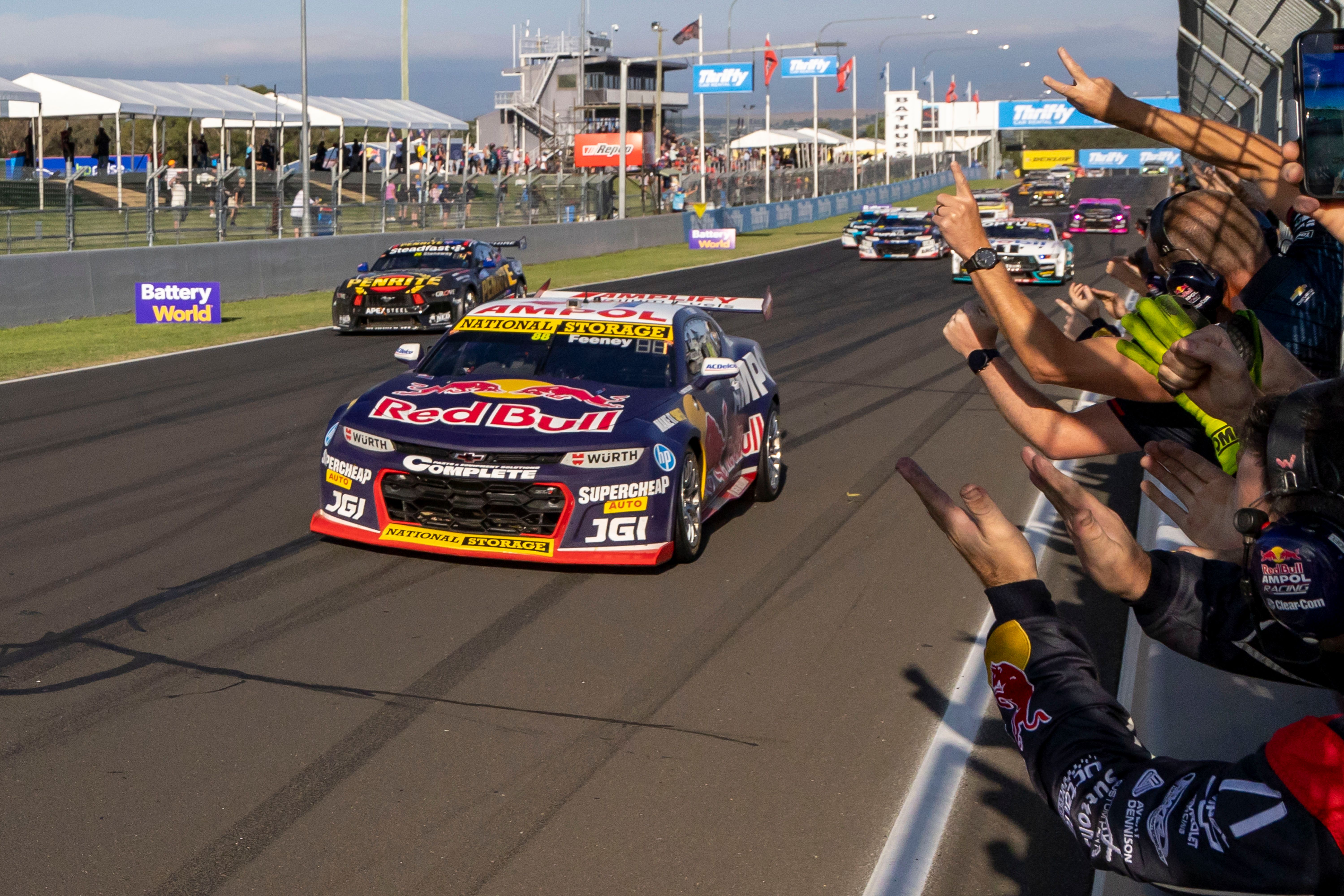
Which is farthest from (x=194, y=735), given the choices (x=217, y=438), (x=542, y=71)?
(x=542, y=71)

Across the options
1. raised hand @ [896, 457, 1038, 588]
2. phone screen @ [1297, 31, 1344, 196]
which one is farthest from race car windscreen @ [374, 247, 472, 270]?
raised hand @ [896, 457, 1038, 588]

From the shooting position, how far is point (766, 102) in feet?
204

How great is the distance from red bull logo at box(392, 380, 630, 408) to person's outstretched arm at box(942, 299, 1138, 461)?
3.82 metres

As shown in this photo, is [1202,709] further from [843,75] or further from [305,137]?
[843,75]

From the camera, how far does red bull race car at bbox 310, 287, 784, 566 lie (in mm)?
7117

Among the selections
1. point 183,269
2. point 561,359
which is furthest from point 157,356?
point 561,359

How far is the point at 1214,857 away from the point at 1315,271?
8.62ft

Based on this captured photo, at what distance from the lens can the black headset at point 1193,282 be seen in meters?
3.89

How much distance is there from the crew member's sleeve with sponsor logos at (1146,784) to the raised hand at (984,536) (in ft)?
0.10

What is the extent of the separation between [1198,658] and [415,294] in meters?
17.8

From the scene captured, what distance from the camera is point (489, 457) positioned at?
23.5ft

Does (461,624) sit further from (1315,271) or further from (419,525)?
(1315,271)

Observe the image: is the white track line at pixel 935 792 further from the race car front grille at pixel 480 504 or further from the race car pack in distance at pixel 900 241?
the race car pack in distance at pixel 900 241

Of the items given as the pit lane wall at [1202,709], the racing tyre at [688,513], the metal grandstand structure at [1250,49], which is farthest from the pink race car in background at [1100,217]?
the pit lane wall at [1202,709]
